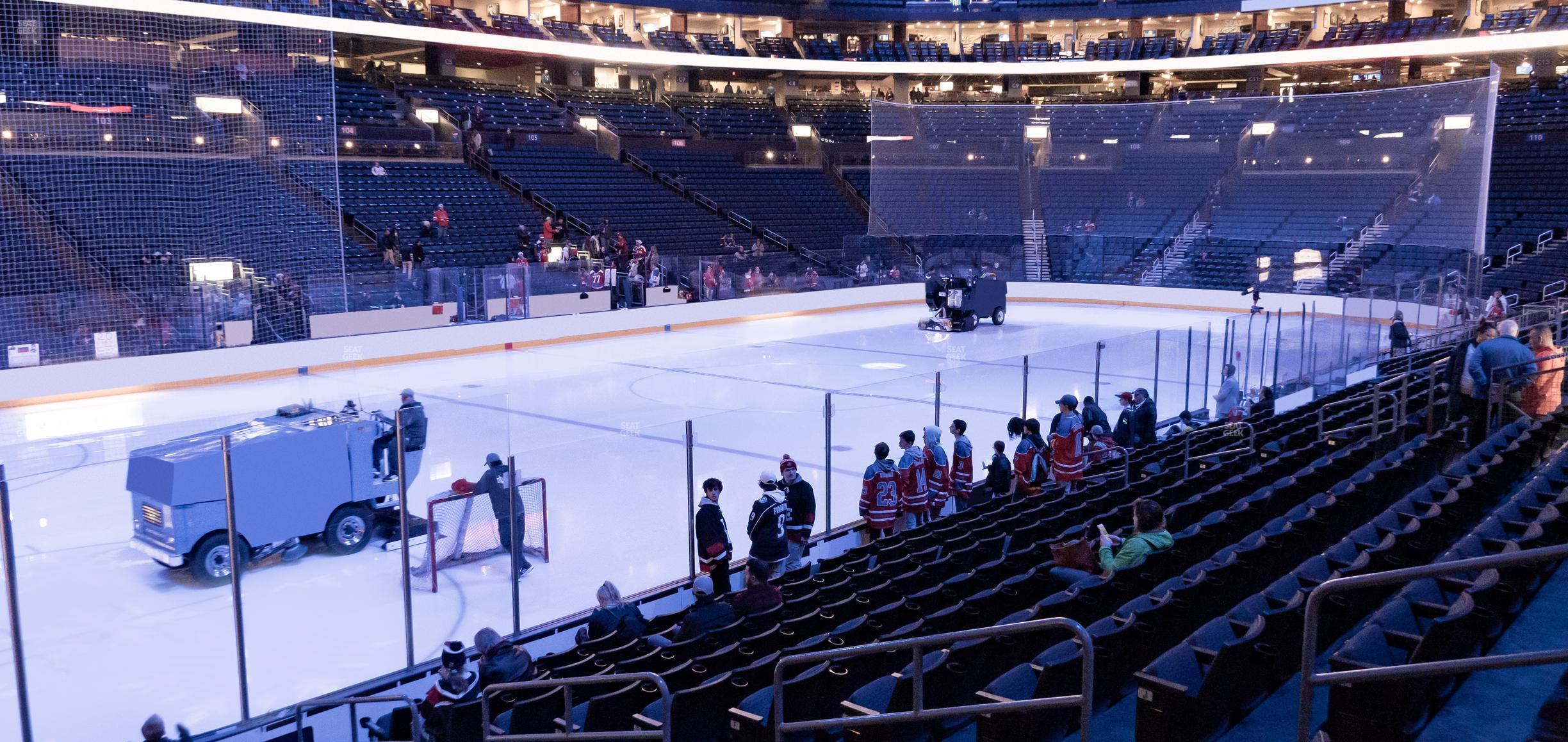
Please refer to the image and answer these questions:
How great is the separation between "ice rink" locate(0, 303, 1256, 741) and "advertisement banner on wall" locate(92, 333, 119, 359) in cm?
171

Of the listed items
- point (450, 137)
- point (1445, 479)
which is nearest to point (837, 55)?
point (450, 137)

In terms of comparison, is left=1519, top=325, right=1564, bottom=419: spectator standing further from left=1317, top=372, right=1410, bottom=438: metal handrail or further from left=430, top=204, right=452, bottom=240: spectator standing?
left=430, top=204, right=452, bottom=240: spectator standing

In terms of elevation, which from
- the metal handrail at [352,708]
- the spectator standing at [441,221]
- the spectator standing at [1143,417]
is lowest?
the metal handrail at [352,708]

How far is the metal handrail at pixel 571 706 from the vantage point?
4.13 meters

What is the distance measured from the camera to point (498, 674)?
594 cm

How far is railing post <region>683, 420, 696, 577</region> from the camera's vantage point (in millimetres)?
8414

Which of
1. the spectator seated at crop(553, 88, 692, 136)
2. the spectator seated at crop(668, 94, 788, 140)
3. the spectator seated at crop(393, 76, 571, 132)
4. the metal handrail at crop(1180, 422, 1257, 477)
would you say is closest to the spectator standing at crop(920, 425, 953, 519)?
the metal handrail at crop(1180, 422, 1257, 477)

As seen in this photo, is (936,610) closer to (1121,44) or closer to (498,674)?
(498,674)

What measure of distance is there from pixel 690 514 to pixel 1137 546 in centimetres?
362

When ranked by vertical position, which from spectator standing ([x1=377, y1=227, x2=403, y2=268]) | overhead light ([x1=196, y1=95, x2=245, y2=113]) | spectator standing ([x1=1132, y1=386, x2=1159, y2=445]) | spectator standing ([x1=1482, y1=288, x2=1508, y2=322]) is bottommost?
spectator standing ([x1=1132, y1=386, x2=1159, y2=445])

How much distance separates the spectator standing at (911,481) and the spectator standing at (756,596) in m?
3.17

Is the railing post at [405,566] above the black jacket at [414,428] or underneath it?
underneath

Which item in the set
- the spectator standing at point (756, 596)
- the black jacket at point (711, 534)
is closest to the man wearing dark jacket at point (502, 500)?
the black jacket at point (711, 534)

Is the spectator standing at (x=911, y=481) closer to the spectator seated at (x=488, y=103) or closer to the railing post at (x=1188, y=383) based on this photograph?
the railing post at (x=1188, y=383)
